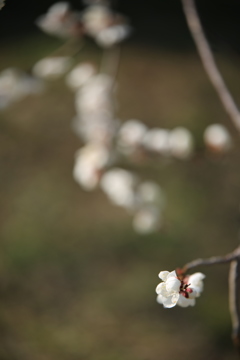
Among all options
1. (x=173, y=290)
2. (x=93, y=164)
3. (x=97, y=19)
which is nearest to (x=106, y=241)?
(x=93, y=164)

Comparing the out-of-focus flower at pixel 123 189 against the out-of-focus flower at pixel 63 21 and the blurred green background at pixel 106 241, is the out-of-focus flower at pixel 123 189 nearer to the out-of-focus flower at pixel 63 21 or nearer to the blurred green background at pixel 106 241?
the blurred green background at pixel 106 241

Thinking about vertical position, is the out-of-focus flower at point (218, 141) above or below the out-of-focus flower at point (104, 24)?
below

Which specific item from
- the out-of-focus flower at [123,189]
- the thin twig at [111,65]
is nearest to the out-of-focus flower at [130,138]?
the out-of-focus flower at [123,189]

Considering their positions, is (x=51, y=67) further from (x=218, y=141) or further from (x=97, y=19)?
(x=218, y=141)

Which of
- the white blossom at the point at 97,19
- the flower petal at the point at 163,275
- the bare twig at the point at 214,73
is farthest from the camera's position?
the white blossom at the point at 97,19

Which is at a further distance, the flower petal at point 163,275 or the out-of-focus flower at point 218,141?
the out-of-focus flower at point 218,141
